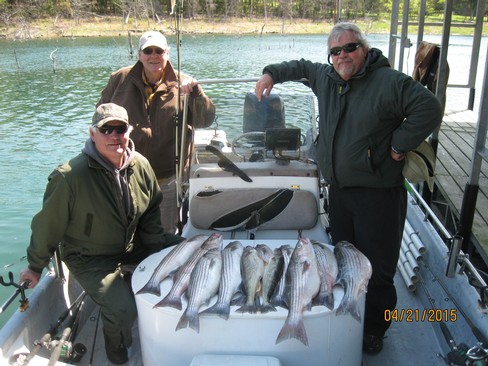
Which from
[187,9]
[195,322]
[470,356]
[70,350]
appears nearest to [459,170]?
[470,356]

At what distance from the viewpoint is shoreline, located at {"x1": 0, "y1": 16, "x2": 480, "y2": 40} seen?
147ft

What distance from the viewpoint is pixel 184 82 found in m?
4.04

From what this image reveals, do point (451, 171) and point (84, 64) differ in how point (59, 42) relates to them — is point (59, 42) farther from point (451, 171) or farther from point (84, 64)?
point (451, 171)

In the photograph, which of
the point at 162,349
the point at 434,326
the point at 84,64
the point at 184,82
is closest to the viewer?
the point at 162,349

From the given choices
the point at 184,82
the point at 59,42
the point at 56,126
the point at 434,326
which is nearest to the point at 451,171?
the point at 434,326

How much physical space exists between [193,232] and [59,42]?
41.3 m

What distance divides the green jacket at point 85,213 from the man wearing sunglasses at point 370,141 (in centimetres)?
135

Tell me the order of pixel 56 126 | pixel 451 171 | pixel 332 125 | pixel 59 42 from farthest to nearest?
1. pixel 59 42
2. pixel 56 126
3. pixel 451 171
4. pixel 332 125

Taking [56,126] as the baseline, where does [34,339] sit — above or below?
above

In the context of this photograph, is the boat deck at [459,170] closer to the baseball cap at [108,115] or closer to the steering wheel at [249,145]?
the steering wheel at [249,145]

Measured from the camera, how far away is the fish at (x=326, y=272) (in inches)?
100

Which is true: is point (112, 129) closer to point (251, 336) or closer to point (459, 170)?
point (251, 336)

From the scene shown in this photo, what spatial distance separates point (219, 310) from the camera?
8.12 feet

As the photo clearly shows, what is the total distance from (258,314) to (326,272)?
0.52 meters
